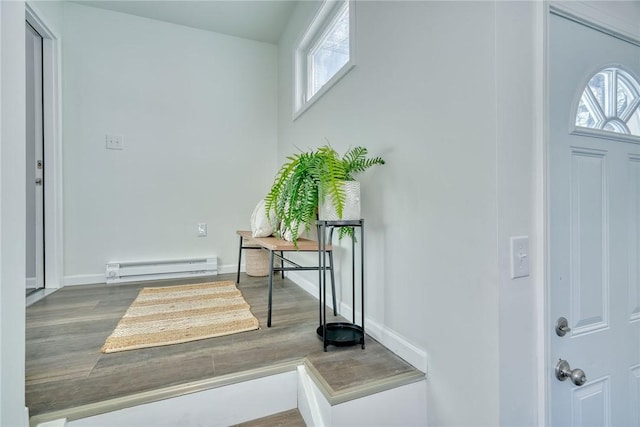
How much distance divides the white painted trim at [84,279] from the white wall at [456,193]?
94.2 inches

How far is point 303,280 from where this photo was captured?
7.82ft

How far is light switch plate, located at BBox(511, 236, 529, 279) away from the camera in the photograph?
871 mm

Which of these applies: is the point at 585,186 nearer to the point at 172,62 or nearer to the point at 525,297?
the point at 525,297

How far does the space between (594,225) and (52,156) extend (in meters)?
3.33

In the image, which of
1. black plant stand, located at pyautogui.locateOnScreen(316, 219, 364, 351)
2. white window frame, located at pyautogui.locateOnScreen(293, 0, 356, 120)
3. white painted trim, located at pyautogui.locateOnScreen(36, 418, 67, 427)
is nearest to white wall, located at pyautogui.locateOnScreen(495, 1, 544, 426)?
black plant stand, located at pyautogui.locateOnScreen(316, 219, 364, 351)

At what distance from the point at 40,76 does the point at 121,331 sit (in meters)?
2.15

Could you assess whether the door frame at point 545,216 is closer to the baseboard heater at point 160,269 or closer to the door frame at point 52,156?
the baseboard heater at point 160,269

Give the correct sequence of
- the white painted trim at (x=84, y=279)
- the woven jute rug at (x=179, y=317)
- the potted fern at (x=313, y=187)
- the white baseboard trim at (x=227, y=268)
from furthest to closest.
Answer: the white baseboard trim at (x=227, y=268) < the white painted trim at (x=84, y=279) < the woven jute rug at (x=179, y=317) < the potted fern at (x=313, y=187)

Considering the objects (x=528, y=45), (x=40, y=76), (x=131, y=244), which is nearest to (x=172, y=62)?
(x=40, y=76)

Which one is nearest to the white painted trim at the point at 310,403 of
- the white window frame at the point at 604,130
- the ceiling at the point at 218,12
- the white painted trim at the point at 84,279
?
the white window frame at the point at 604,130

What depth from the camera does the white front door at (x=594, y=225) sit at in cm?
93

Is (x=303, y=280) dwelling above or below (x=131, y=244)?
below

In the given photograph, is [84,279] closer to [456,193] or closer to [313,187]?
[313,187]
